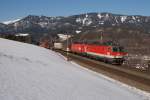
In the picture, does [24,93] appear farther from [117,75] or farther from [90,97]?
[117,75]

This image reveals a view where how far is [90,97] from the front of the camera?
18750 millimetres

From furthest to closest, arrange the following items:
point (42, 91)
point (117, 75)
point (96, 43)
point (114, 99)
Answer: point (96, 43), point (117, 75), point (114, 99), point (42, 91)

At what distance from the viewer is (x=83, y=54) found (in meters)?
78.2

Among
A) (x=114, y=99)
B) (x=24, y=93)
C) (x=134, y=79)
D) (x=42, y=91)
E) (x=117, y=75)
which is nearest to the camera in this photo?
(x=24, y=93)

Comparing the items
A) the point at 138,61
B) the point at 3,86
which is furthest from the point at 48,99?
the point at 138,61

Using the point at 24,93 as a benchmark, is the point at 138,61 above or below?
below

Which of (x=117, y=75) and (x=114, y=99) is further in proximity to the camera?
(x=117, y=75)

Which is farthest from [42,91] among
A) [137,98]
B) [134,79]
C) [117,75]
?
[117,75]

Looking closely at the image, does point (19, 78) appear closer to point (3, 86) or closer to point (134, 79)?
point (3, 86)

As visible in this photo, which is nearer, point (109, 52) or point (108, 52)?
point (109, 52)

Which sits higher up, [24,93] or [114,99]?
[24,93]

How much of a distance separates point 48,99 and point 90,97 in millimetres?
3594

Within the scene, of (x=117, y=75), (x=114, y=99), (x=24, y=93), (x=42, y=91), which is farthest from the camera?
(x=117, y=75)

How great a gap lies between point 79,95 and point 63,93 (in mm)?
1038
